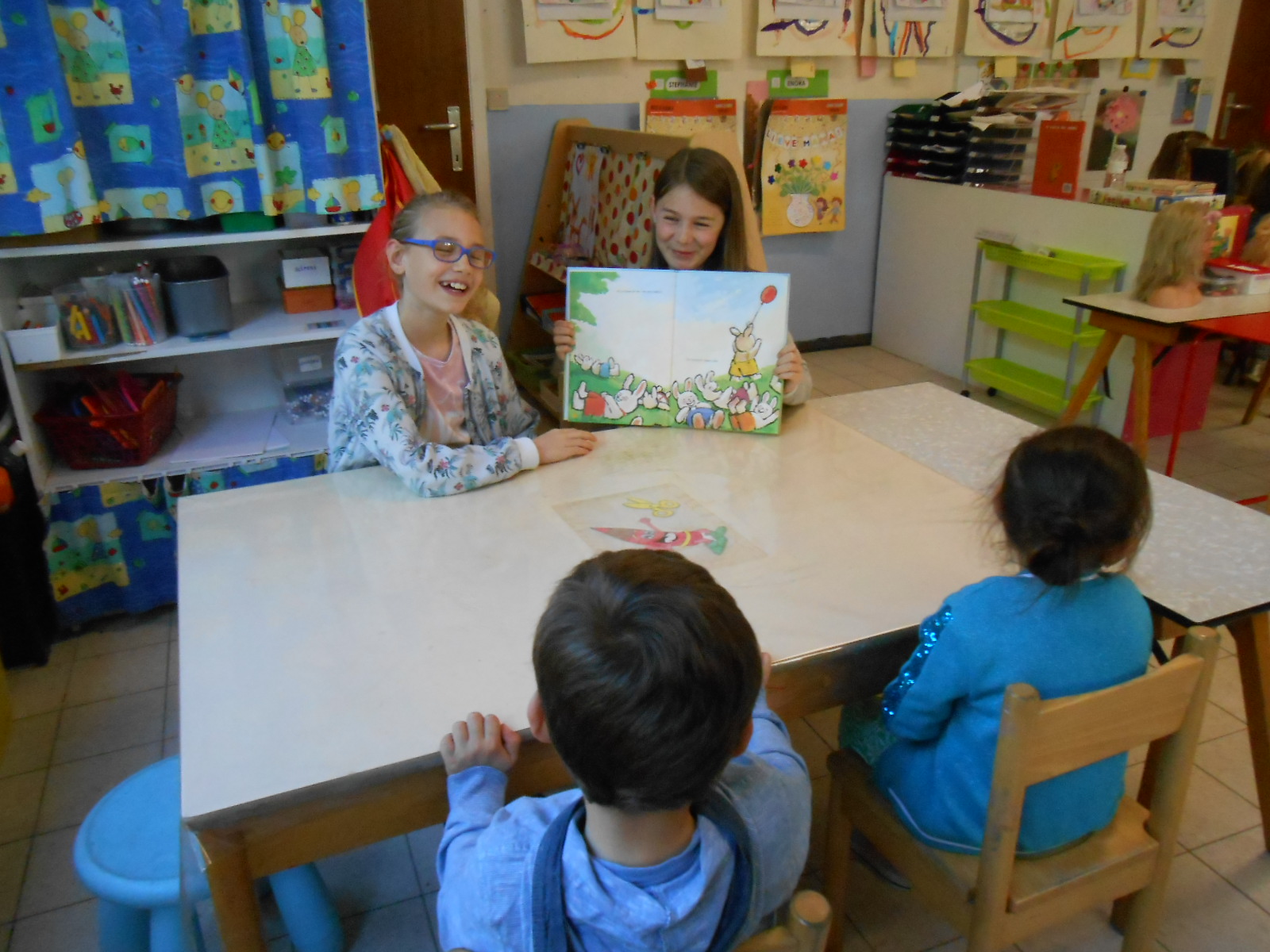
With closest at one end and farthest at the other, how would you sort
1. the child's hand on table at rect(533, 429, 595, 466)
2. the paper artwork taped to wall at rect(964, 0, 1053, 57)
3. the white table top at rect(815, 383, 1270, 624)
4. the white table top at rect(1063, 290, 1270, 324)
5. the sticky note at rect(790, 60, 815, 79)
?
the white table top at rect(815, 383, 1270, 624) → the child's hand on table at rect(533, 429, 595, 466) → the white table top at rect(1063, 290, 1270, 324) → the sticky note at rect(790, 60, 815, 79) → the paper artwork taped to wall at rect(964, 0, 1053, 57)

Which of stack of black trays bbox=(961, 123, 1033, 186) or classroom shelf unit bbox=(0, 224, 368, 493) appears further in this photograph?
stack of black trays bbox=(961, 123, 1033, 186)

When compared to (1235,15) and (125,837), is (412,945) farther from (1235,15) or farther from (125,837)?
(1235,15)

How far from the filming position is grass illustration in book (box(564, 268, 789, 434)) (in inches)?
71.8

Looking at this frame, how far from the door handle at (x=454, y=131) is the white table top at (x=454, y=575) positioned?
2.19 meters

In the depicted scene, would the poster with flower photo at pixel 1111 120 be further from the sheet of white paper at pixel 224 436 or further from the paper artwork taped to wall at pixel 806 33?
the sheet of white paper at pixel 224 436

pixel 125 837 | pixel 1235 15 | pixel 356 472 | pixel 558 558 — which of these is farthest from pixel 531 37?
pixel 1235 15

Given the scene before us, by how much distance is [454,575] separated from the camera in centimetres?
131

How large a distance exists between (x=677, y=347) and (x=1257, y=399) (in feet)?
10.4

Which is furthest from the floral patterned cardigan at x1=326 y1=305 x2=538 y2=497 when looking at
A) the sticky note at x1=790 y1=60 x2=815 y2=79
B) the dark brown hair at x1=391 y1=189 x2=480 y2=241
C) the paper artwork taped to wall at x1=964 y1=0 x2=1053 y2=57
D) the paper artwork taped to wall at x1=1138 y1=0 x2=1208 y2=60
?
the paper artwork taped to wall at x1=1138 y1=0 x2=1208 y2=60

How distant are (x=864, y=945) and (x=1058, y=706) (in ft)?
2.65

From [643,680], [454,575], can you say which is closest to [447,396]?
[454,575]

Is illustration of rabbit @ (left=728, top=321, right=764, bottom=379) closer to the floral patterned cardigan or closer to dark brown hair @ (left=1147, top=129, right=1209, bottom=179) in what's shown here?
the floral patterned cardigan

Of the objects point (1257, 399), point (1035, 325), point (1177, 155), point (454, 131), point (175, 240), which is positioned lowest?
point (1257, 399)

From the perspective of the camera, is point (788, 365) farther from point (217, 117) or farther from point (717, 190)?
point (217, 117)
